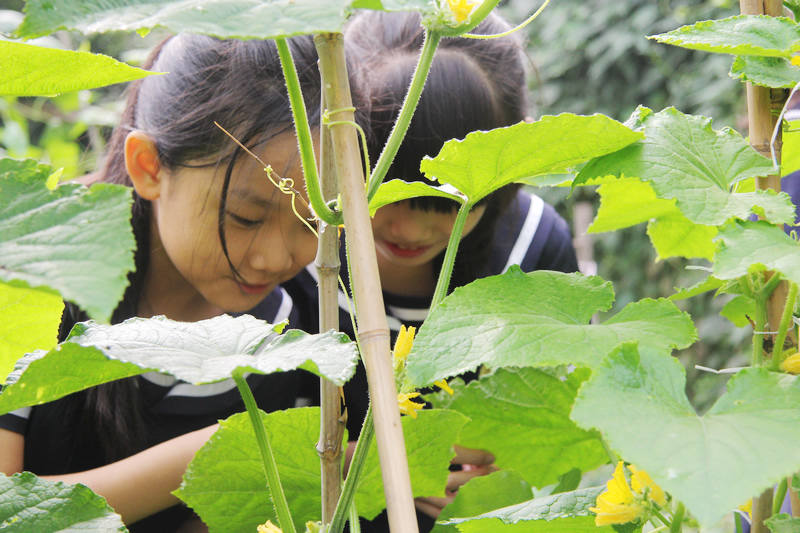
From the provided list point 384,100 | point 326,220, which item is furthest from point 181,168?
point 326,220

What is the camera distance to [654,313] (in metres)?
0.47

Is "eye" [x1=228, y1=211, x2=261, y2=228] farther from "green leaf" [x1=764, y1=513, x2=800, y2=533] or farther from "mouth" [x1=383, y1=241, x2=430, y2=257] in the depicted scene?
"green leaf" [x1=764, y1=513, x2=800, y2=533]

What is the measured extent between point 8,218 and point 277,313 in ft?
3.48

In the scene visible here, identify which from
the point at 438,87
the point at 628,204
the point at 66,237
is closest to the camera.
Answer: the point at 66,237

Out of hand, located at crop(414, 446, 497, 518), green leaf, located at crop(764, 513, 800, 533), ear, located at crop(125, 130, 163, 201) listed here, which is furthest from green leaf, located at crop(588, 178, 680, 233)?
ear, located at crop(125, 130, 163, 201)

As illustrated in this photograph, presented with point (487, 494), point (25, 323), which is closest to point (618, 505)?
point (487, 494)

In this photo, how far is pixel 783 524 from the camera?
0.41 metres

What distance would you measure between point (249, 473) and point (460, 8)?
0.34 m

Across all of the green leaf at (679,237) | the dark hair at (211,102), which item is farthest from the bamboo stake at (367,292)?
the dark hair at (211,102)

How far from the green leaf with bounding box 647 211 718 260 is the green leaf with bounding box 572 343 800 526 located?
0.25 m

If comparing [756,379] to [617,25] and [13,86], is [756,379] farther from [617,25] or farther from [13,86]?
[617,25]

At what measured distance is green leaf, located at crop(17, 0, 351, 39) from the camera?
0.29 meters

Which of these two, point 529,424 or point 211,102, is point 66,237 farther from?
point 211,102

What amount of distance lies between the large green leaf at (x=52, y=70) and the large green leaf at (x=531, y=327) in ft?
0.65
